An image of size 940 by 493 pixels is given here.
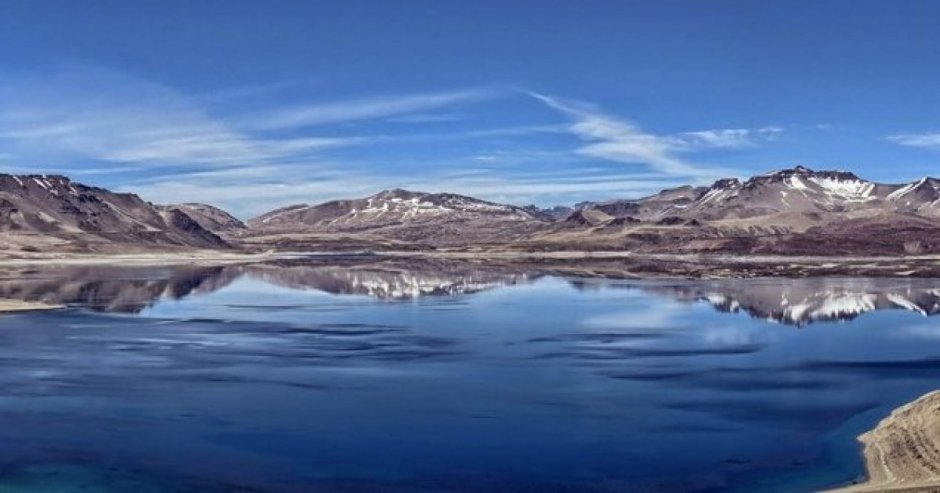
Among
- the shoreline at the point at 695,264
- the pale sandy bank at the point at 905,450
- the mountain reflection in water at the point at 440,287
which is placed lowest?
the pale sandy bank at the point at 905,450

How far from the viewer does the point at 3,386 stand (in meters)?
36.3

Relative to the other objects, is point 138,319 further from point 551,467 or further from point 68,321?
point 551,467

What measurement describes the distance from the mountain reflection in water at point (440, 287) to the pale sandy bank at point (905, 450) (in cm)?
3085

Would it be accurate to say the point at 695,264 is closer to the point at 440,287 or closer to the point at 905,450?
the point at 440,287

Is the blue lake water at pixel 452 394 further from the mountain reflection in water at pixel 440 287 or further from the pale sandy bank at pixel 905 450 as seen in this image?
the mountain reflection in water at pixel 440 287

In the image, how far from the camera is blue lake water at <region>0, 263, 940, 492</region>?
24.6 m

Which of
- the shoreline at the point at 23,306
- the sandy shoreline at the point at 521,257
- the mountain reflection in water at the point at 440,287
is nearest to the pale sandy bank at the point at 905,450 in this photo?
the mountain reflection in water at the point at 440,287

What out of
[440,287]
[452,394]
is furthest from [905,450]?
[440,287]

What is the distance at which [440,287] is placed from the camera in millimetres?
93500

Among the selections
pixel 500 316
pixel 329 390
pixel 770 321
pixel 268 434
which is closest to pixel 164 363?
pixel 329 390

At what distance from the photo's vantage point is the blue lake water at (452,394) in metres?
24.6

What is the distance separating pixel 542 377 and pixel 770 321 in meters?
27.8

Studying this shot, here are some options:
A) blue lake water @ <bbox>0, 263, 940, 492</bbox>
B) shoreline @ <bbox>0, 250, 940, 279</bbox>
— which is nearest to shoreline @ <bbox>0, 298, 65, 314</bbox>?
blue lake water @ <bbox>0, 263, 940, 492</bbox>

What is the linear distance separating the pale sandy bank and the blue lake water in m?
0.65
